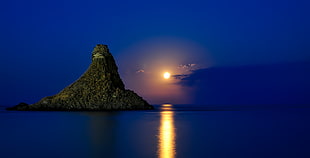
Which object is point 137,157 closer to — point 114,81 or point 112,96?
point 112,96

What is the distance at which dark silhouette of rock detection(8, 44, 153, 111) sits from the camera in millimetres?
116125

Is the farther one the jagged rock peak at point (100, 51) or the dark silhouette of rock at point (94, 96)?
the jagged rock peak at point (100, 51)

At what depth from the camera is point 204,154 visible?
25.8 meters

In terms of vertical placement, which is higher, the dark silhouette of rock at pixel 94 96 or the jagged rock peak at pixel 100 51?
the jagged rock peak at pixel 100 51

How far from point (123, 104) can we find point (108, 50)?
102ft

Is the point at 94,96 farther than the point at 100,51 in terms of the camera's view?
No

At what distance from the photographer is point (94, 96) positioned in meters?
117

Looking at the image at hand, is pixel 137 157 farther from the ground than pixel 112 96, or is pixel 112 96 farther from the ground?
pixel 112 96

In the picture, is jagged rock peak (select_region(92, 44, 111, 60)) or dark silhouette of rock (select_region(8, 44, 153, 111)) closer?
dark silhouette of rock (select_region(8, 44, 153, 111))

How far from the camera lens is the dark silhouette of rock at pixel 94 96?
381ft

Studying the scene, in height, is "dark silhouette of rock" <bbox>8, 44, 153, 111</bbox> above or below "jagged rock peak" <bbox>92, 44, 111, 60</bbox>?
below

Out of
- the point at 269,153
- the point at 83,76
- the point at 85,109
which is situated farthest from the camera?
the point at 83,76

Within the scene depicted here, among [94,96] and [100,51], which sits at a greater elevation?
[100,51]

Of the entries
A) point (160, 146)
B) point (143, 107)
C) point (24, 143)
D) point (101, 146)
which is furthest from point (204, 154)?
point (143, 107)
